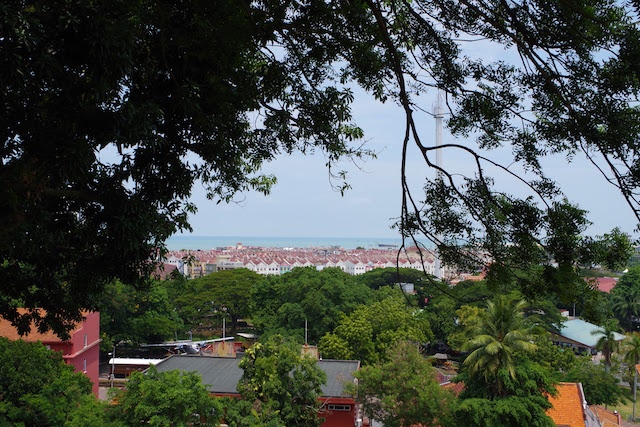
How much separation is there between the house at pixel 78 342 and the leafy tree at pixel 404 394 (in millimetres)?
5949

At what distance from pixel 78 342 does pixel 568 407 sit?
35.5 ft

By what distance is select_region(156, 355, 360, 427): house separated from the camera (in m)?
13.6

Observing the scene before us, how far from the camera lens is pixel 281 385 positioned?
421 inches

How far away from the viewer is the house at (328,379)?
13562 mm

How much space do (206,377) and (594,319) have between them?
1247 cm

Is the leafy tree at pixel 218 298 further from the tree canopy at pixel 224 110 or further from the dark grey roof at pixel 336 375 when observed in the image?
the tree canopy at pixel 224 110

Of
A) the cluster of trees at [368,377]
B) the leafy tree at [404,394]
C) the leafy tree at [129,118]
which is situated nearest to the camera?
the leafy tree at [129,118]

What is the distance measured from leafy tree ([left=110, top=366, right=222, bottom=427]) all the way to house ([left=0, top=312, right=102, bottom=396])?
14.2ft

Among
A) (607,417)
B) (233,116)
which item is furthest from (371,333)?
(233,116)

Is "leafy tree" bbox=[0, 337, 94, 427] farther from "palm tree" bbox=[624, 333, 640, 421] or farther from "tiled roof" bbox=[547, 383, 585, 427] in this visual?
"palm tree" bbox=[624, 333, 640, 421]

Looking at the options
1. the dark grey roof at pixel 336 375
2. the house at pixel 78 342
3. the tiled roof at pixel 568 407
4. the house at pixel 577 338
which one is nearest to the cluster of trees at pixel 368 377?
the tiled roof at pixel 568 407

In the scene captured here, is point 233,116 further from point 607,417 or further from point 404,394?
point 607,417

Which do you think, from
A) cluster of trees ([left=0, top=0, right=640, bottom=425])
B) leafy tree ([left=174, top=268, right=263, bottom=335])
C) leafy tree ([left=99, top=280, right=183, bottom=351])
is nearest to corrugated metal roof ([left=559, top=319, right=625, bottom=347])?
leafy tree ([left=174, top=268, right=263, bottom=335])

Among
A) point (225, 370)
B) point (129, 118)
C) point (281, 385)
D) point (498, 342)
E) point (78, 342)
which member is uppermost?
point (129, 118)
